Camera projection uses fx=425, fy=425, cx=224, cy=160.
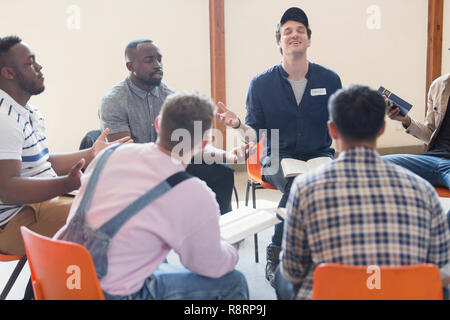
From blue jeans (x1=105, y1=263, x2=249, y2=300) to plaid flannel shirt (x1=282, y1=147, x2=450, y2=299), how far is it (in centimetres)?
24

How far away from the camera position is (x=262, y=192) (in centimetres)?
413

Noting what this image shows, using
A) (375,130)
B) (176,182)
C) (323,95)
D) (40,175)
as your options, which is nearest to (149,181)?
(176,182)

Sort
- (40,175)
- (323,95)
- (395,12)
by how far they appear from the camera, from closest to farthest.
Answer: (40,175) < (323,95) < (395,12)

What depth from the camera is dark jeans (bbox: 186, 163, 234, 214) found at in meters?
2.42

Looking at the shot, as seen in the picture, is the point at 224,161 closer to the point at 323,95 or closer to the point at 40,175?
the point at 323,95

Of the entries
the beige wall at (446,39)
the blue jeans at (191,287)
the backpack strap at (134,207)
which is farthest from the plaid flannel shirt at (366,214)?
the beige wall at (446,39)

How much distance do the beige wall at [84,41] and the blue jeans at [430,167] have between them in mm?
2958

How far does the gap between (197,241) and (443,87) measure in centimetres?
217

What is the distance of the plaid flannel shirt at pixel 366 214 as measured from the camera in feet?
3.48

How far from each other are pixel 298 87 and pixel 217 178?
778mm

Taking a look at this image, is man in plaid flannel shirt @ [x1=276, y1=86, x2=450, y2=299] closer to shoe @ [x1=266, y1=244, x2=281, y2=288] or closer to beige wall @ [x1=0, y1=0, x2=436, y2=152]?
shoe @ [x1=266, y1=244, x2=281, y2=288]

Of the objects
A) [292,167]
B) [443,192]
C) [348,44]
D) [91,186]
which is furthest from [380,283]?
[348,44]

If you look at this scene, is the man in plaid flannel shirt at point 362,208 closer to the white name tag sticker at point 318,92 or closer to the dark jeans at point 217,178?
the dark jeans at point 217,178

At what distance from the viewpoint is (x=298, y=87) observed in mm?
2643
